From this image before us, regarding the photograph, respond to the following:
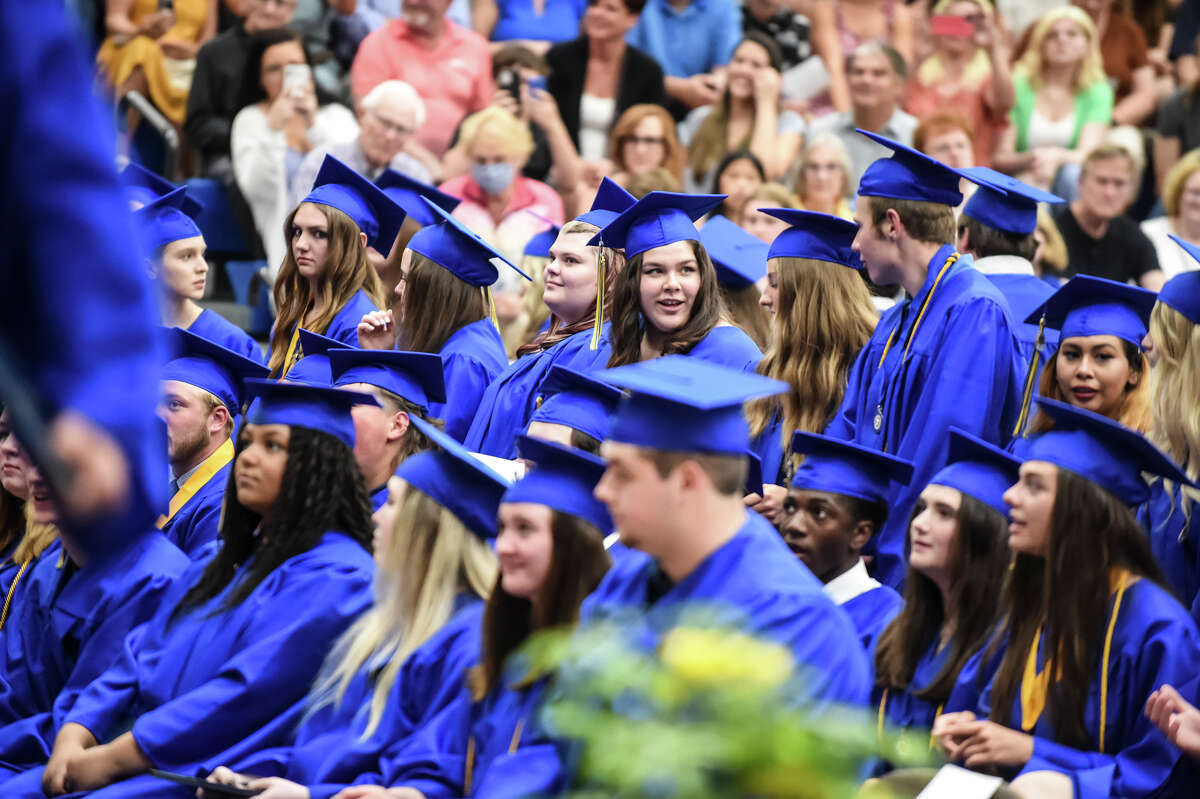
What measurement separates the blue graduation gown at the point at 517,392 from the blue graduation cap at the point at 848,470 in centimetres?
130

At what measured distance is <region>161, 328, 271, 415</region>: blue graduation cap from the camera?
5.76 m

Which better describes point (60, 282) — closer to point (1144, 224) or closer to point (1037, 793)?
point (1037, 793)

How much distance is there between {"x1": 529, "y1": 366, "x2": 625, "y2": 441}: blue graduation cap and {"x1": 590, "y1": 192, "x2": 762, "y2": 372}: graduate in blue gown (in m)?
0.59

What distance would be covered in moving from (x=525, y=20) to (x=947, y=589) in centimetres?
681

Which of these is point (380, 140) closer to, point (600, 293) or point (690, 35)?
point (690, 35)

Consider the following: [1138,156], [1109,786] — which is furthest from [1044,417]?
[1138,156]

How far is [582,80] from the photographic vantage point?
31.0ft

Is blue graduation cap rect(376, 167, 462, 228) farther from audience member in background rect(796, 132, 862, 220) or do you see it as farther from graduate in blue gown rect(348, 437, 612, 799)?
graduate in blue gown rect(348, 437, 612, 799)

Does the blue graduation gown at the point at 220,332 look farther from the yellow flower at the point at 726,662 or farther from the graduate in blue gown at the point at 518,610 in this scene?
the yellow flower at the point at 726,662

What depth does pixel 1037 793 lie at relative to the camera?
11.8 feet

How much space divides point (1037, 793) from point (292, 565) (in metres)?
2.02

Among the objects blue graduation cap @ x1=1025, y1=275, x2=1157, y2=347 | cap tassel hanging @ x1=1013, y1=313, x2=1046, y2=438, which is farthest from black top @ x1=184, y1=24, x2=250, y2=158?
blue graduation cap @ x1=1025, y1=275, x2=1157, y2=347

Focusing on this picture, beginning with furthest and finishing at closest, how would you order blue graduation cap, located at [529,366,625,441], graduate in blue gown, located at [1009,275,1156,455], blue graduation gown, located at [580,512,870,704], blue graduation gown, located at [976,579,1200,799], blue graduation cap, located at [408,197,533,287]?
blue graduation cap, located at [408,197,533,287] → graduate in blue gown, located at [1009,275,1156,455] → blue graduation cap, located at [529,366,625,441] → blue graduation gown, located at [976,579,1200,799] → blue graduation gown, located at [580,512,870,704]

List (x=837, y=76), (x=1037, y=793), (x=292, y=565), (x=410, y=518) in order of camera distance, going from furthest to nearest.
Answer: (x=837, y=76) < (x=292, y=565) < (x=410, y=518) < (x=1037, y=793)
